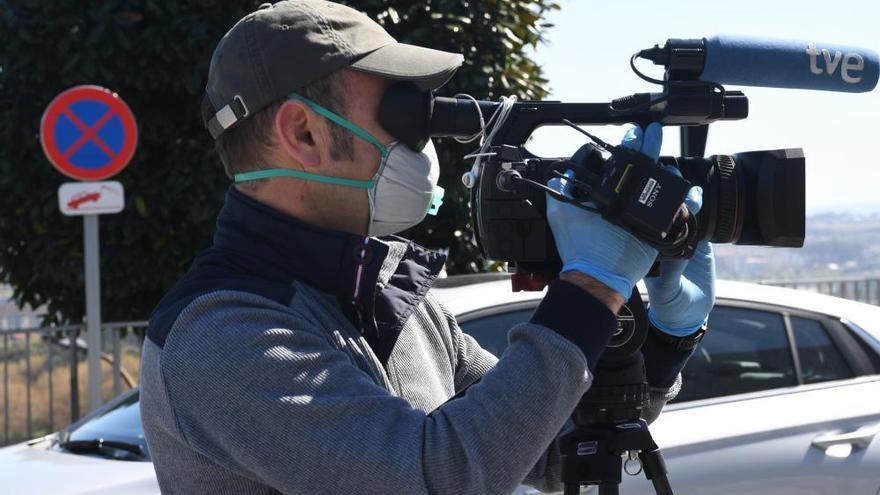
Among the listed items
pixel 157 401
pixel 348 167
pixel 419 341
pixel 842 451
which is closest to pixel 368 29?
pixel 348 167

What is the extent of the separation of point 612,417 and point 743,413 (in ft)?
6.75

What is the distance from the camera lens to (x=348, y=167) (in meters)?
1.86

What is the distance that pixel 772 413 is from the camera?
410 centimetres

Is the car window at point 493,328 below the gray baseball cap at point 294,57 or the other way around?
below

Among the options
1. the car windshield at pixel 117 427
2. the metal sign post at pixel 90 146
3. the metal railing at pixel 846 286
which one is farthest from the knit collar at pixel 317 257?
the metal railing at pixel 846 286

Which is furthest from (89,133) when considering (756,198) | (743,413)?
(756,198)

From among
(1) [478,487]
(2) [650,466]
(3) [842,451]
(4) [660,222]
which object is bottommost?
(3) [842,451]

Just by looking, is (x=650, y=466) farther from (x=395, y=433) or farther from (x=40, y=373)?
(x=40, y=373)

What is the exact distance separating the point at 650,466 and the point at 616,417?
176mm

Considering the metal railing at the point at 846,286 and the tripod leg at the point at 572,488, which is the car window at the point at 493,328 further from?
the metal railing at the point at 846,286

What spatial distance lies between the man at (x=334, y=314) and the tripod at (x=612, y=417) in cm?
28

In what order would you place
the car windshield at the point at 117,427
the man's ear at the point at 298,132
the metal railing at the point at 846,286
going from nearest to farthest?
the man's ear at the point at 298,132, the car windshield at the point at 117,427, the metal railing at the point at 846,286

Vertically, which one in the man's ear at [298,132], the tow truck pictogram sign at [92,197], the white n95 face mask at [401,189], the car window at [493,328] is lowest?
the car window at [493,328]

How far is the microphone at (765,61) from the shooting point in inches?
77.6
